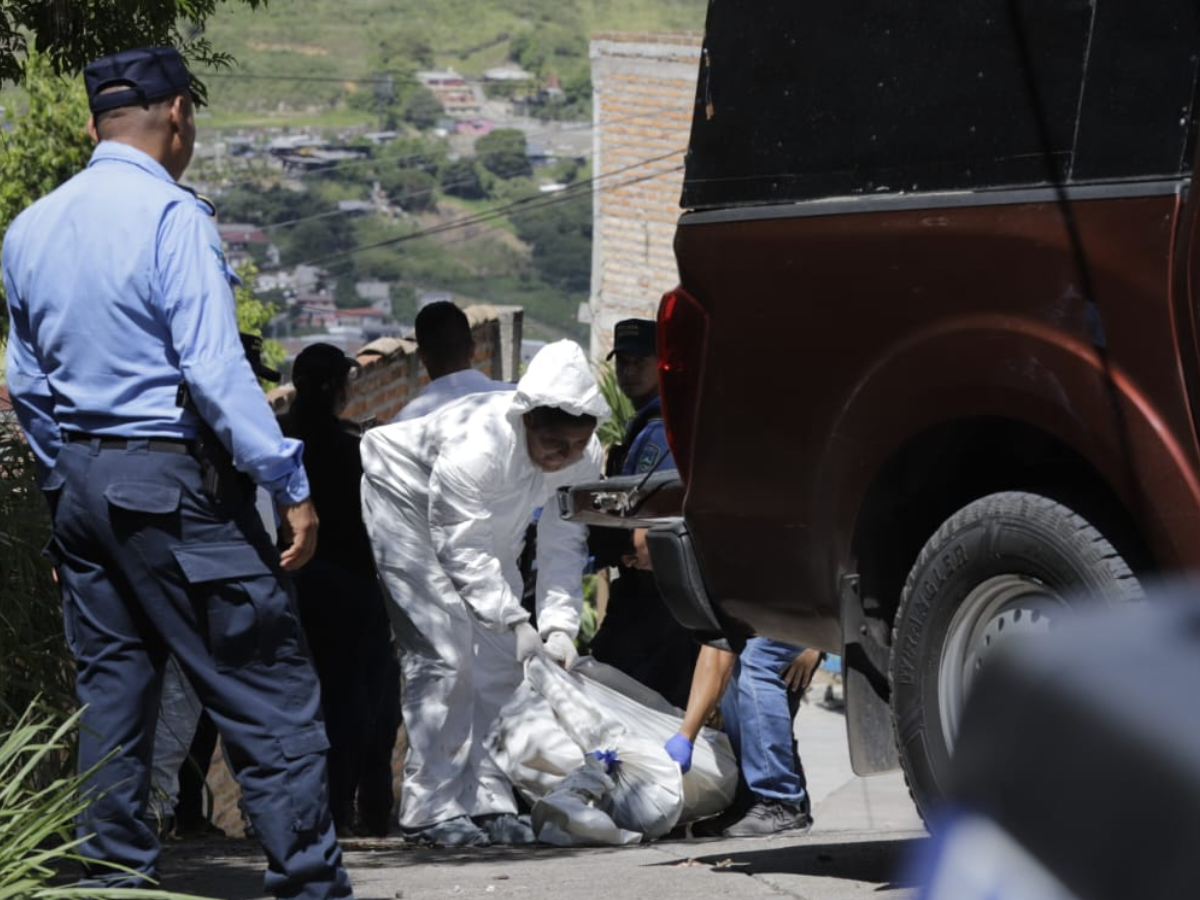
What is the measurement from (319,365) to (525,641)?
62.9 inches

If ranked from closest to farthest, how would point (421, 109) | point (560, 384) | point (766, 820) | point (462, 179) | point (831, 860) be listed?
1. point (831, 860)
2. point (560, 384)
3. point (766, 820)
4. point (462, 179)
5. point (421, 109)

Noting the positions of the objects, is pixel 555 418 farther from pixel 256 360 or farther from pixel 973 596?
pixel 973 596

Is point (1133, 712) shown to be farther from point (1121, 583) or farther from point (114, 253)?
point (114, 253)

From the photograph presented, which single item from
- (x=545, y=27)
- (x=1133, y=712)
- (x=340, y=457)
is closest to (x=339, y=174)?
(x=545, y=27)

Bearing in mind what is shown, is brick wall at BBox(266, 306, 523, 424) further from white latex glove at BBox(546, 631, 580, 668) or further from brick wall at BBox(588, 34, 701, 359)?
brick wall at BBox(588, 34, 701, 359)

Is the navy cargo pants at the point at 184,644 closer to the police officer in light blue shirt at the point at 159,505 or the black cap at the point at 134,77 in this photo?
the police officer in light blue shirt at the point at 159,505

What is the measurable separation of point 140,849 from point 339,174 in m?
62.0

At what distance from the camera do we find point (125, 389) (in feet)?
15.1

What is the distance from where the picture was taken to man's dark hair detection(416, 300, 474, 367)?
7.78 metres

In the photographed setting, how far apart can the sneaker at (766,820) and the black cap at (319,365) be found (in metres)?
2.24

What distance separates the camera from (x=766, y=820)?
6957 millimetres

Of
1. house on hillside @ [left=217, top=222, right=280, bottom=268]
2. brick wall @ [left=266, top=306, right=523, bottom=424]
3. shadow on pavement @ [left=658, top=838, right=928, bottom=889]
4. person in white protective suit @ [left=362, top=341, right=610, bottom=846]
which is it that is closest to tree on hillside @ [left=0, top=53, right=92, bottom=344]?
brick wall @ [left=266, top=306, right=523, bottom=424]

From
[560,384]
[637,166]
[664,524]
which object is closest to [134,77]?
[664,524]

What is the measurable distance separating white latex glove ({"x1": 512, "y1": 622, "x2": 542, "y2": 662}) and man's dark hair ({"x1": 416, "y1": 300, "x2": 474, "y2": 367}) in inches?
58.6
